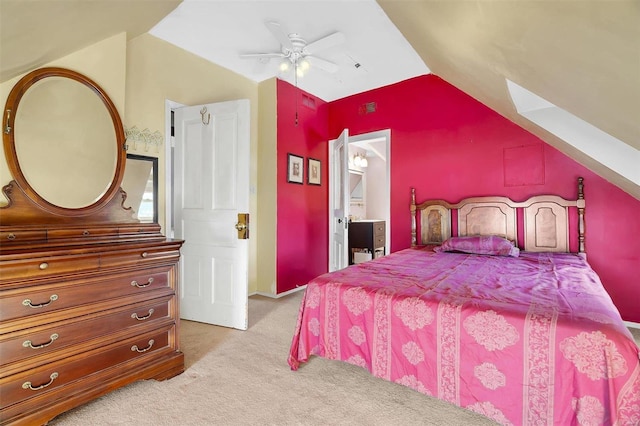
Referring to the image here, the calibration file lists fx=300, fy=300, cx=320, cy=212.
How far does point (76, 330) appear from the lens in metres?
1.67

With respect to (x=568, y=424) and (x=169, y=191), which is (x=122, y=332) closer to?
(x=169, y=191)

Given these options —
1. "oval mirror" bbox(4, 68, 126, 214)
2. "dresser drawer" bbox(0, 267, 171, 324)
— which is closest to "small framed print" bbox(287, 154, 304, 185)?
"oval mirror" bbox(4, 68, 126, 214)

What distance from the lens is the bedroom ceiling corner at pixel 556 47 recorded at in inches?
37.5

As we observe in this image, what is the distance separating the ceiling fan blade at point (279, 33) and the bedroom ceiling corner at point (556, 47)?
2.80 feet

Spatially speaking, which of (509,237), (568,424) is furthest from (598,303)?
(509,237)

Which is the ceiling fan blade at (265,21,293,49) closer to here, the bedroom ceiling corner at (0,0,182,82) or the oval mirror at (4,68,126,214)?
the bedroom ceiling corner at (0,0,182,82)

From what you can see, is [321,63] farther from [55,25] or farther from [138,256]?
[138,256]

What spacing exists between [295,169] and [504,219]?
274cm

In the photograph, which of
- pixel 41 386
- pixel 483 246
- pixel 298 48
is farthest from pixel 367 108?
pixel 41 386

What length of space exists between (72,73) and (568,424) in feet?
11.4

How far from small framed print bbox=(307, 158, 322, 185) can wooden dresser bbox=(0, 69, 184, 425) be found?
2706 millimetres

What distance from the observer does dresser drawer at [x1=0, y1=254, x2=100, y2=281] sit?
4.69 feet

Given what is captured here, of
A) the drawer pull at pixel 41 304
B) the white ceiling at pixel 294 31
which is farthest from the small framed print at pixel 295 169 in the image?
the drawer pull at pixel 41 304

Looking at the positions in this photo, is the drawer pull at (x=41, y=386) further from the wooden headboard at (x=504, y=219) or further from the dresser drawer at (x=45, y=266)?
the wooden headboard at (x=504, y=219)
